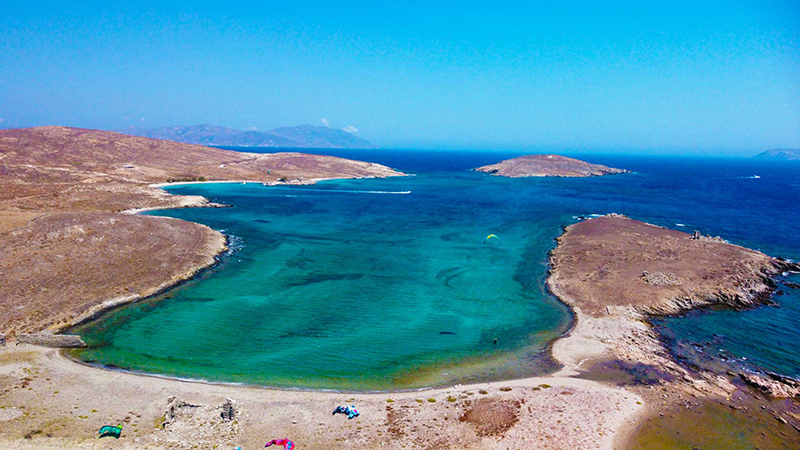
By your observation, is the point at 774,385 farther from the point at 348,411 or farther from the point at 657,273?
the point at 348,411

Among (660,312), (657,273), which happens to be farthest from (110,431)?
(657,273)

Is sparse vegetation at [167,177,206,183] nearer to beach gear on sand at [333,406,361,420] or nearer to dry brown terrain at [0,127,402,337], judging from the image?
dry brown terrain at [0,127,402,337]

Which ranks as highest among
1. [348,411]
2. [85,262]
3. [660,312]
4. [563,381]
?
[85,262]

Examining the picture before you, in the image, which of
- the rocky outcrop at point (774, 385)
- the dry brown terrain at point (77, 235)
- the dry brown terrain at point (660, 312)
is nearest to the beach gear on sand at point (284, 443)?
the dry brown terrain at point (660, 312)

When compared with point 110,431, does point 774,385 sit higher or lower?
lower

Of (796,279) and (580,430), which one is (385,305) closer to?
(580,430)

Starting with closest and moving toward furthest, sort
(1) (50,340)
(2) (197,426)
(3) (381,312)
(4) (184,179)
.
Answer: (2) (197,426) → (1) (50,340) → (3) (381,312) → (4) (184,179)
